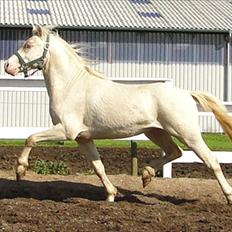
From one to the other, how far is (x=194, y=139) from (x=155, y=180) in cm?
243

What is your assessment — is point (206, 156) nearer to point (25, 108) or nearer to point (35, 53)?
point (35, 53)

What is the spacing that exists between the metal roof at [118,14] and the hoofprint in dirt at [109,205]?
1804 cm

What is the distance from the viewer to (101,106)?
30.4ft

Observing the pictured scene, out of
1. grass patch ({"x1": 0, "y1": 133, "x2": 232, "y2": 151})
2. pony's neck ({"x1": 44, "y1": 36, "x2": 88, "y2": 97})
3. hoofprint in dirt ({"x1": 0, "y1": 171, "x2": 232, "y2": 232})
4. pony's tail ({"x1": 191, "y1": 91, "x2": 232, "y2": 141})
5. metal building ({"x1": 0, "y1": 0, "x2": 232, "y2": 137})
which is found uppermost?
metal building ({"x1": 0, "y1": 0, "x2": 232, "y2": 137})

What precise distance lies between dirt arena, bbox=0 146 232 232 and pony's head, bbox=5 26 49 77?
164cm

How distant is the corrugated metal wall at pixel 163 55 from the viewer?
29.6 m

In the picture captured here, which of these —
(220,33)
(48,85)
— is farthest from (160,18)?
(48,85)

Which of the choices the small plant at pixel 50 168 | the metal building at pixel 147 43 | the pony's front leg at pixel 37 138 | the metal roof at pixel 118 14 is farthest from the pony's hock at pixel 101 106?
the metal building at pixel 147 43

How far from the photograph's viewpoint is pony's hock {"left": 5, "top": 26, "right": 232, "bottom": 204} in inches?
360

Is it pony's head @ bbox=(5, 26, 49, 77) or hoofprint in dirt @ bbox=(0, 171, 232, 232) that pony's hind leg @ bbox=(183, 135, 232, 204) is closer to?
hoofprint in dirt @ bbox=(0, 171, 232, 232)

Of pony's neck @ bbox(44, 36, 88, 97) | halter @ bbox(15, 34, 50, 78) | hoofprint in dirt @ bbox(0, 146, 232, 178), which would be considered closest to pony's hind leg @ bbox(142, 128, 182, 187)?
pony's neck @ bbox(44, 36, 88, 97)

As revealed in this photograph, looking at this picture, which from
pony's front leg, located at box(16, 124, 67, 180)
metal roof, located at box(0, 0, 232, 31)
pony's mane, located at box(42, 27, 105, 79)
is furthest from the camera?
metal roof, located at box(0, 0, 232, 31)

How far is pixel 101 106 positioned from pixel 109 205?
1.21m

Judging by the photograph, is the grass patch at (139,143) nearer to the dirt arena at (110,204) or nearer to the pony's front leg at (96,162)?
the dirt arena at (110,204)
